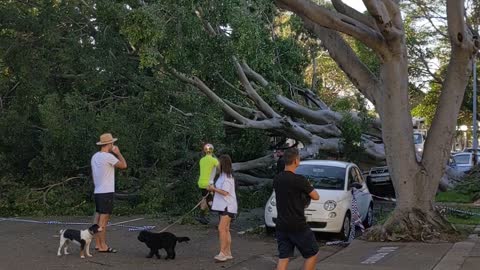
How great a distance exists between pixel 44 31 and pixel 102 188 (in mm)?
9535

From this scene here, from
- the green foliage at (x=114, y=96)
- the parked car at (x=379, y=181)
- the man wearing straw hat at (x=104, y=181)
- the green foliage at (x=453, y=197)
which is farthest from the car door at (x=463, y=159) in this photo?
the man wearing straw hat at (x=104, y=181)

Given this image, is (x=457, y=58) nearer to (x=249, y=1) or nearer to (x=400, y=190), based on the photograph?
(x=400, y=190)

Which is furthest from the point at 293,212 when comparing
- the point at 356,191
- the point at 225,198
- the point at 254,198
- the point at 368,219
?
the point at 254,198

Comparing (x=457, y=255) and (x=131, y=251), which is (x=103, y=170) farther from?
(x=457, y=255)

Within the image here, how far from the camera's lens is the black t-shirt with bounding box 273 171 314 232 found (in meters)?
6.74

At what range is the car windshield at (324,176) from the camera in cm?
1271

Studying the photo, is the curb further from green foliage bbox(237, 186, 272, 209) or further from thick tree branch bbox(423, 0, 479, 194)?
green foliage bbox(237, 186, 272, 209)

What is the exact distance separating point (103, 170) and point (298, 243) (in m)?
3.93

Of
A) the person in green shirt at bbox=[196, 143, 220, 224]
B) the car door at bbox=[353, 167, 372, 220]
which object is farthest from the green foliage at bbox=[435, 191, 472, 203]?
the person in green shirt at bbox=[196, 143, 220, 224]

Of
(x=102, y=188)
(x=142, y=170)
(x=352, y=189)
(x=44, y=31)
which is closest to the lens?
(x=102, y=188)

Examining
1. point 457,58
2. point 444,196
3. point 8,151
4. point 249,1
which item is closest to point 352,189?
point 457,58

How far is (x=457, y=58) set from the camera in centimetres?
1150

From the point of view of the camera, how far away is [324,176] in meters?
13.1

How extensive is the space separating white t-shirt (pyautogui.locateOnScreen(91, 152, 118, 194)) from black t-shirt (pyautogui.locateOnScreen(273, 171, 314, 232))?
3623mm
